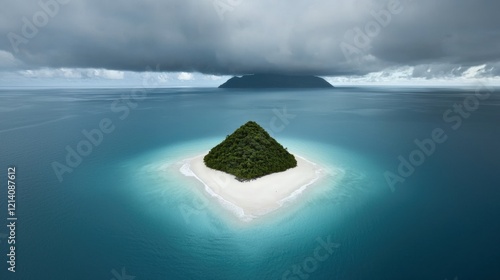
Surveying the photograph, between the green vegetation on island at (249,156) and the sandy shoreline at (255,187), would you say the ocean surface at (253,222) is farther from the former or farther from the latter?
the green vegetation on island at (249,156)

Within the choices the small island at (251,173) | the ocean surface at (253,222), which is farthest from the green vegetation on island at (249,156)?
the ocean surface at (253,222)

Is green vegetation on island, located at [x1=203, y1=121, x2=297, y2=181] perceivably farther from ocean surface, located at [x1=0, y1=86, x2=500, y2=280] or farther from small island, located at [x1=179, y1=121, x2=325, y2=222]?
ocean surface, located at [x1=0, y1=86, x2=500, y2=280]

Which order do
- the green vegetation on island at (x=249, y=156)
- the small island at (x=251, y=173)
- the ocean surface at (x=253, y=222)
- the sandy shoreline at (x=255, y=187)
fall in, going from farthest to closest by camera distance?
the green vegetation on island at (x=249, y=156) < the small island at (x=251, y=173) < the sandy shoreline at (x=255, y=187) < the ocean surface at (x=253, y=222)

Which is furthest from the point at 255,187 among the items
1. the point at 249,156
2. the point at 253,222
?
the point at 253,222

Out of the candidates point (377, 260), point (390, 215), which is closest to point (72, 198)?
point (377, 260)

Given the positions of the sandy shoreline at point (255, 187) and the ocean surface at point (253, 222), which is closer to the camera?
the ocean surface at point (253, 222)

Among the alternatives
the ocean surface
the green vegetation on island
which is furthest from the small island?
the ocean surface

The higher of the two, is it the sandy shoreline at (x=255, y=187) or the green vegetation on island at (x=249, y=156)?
the green vegetation on island at (x=249, y=156)

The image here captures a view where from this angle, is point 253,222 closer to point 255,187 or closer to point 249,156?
point 255,187

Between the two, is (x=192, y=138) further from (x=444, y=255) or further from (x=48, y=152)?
(x=444, y=255)
